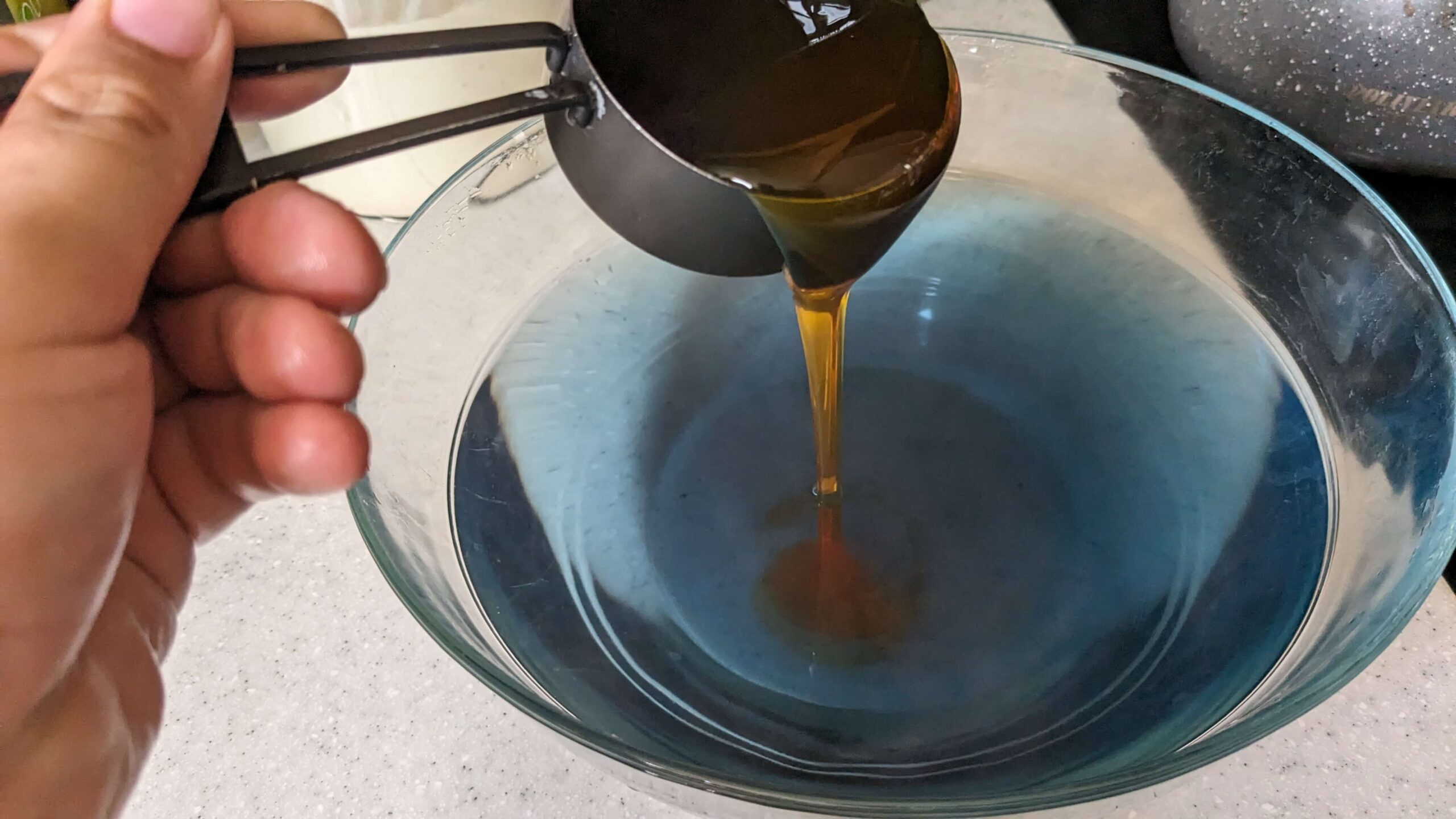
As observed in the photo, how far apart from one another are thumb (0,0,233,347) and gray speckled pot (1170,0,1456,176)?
0.82 metres

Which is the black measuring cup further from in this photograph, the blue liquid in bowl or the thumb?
the blue liquid in bowl

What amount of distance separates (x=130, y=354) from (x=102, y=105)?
131 mm

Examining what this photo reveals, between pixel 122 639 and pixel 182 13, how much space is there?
1.22 feet

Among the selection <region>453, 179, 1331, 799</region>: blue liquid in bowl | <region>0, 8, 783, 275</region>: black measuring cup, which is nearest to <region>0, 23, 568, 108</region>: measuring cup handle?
<region>0, 8, 783, 275</region>: black measuring cup

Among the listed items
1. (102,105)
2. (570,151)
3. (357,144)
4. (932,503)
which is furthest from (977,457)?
(102,105)

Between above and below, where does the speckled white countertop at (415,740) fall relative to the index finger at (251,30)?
below

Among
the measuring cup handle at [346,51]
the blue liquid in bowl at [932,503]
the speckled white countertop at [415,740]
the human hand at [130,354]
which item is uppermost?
the measuring cup handle at [346,51]

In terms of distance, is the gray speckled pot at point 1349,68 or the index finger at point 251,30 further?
the gray speckled pot at point 1349,68

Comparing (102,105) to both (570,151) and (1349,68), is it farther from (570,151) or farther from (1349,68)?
(1349,68)

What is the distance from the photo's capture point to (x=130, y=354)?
556mm

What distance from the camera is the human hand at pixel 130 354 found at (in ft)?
1.60

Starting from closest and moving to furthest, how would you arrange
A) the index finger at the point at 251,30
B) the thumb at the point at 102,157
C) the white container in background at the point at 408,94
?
the thumb at the point at 102,157, the index finger at the point at 251,30, the white container in background at the point at 408,94

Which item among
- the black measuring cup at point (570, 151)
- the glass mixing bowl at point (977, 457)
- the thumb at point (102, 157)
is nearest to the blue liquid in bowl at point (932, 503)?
the glass mixing bowl at point (977, 457)

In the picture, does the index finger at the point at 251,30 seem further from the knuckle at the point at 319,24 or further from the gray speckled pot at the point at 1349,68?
the gray speckled pot at the point at 1349,68
